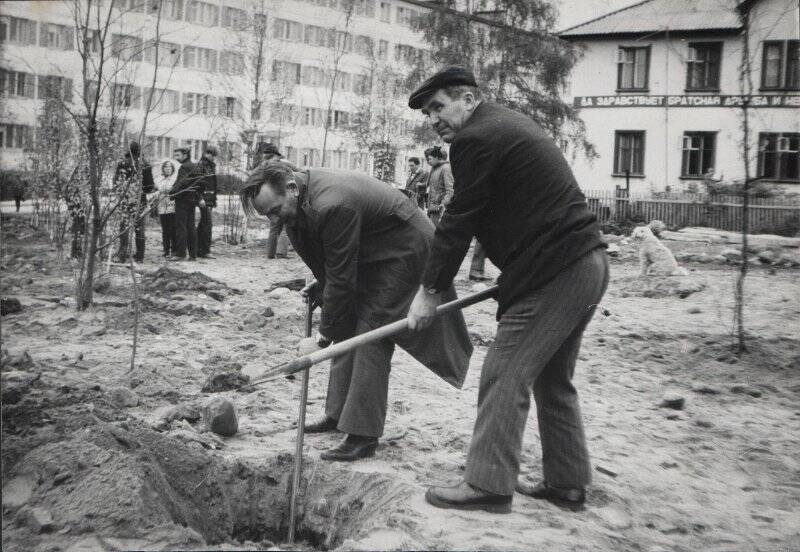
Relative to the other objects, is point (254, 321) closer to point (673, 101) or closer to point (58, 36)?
point (673, 101)

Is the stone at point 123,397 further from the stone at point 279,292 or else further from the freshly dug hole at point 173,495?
the stone at point 279,292

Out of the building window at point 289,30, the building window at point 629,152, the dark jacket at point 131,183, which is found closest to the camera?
the dark jacket at point 131,183

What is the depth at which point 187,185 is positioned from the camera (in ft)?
39.2

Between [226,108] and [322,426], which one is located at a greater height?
[226,108]

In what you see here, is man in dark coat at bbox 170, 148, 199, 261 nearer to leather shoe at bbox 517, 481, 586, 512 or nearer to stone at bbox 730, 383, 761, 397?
stone at bbox 730, 383, 761, 397

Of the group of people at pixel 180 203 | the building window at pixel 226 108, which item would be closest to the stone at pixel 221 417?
the group of people at pixel 180 203

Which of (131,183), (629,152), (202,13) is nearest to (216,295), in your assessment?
(131,183)

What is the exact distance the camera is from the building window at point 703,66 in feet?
92.8

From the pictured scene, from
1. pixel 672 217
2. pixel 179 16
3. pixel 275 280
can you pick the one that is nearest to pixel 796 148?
pixel 672 217

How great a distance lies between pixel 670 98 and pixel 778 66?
360 centimetres

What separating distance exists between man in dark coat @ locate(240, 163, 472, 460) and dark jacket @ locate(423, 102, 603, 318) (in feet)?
2.67

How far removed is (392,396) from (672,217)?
21264 millimetres

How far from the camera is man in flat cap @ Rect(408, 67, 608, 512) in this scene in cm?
328

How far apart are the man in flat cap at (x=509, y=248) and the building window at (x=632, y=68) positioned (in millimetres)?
27676
